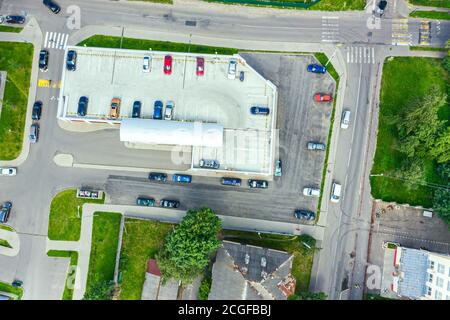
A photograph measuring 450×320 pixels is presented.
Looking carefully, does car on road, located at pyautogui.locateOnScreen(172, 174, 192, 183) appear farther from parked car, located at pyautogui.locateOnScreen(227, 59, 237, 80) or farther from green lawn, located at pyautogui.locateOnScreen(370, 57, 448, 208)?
green lawn, located at pyautogui.locateOnScreen(370, 57, 448, 208)

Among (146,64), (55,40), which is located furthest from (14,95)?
(146,64)

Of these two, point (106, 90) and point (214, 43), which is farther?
point (214, 43)

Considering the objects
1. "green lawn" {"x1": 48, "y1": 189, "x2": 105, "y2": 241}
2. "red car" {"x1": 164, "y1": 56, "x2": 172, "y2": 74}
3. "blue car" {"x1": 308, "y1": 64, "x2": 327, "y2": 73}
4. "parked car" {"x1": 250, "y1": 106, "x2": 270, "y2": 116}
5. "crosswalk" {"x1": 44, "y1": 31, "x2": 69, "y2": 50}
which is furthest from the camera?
"crosswalk" {"x1": 44, "y1": 31, "x2": 69, "y2": 50}

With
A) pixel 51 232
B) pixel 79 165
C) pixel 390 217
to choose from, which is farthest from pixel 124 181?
pixel 390 217

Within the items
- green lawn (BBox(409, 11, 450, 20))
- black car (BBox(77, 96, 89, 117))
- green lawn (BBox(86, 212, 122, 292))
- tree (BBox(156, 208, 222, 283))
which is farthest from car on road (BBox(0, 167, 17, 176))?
green lawn (BBox(409, 11, 450, 20))

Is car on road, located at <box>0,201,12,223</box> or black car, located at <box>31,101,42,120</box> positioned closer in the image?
car on road, located at <box>0,201,12,223</box>

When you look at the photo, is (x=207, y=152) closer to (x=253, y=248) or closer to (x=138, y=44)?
(x=253, y=248)

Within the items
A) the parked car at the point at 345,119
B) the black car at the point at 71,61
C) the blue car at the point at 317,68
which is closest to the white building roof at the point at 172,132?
the black car at the point at 71,61
